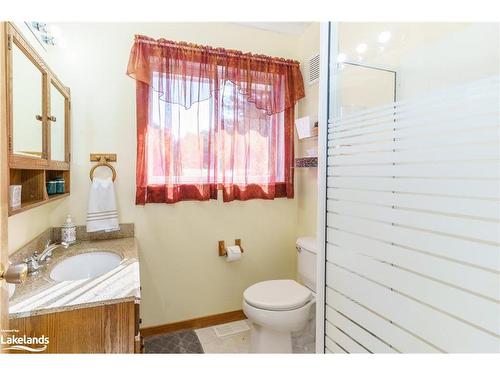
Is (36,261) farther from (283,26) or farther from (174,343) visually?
(283,26)

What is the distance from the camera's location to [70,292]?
1.07 meters

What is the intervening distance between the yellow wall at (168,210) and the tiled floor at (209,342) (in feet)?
0.44

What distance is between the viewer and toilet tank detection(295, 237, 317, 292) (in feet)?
6.45

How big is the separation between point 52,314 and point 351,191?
109 cm

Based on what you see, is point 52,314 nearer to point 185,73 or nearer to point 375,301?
point 375,301

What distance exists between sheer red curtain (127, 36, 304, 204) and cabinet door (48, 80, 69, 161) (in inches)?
17.3

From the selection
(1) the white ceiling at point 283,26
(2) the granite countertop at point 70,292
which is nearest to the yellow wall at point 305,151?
(1) the white ceiling at point 283,26

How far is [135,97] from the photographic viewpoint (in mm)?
2014

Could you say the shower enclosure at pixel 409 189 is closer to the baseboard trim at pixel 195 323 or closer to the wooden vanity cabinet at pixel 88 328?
the wooden vanity cabinet at pixel 88 328

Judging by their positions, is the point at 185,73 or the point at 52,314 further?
the point at 185,73

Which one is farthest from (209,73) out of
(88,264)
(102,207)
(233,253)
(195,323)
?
(195,323)

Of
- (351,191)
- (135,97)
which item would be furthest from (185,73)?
(351,191)

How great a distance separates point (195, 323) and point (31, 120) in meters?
1.78
